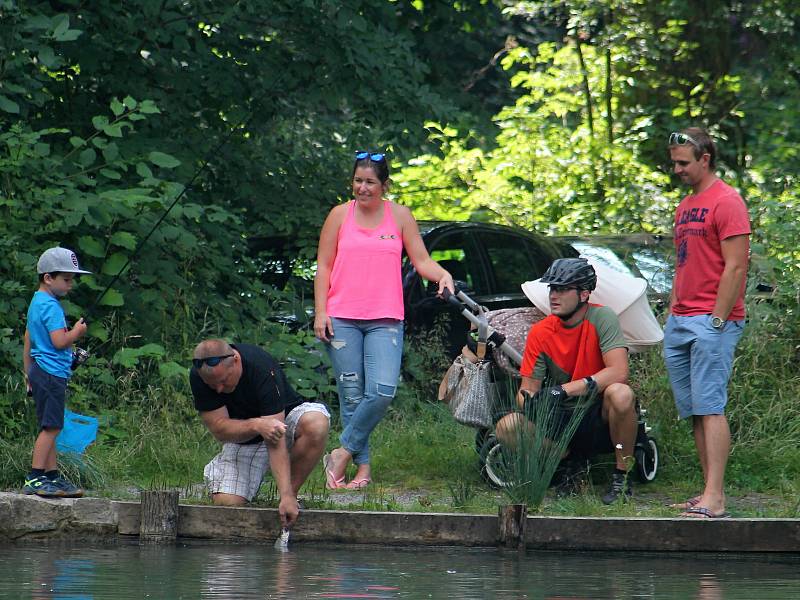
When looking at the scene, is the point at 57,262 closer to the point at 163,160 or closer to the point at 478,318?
the point at 478,318

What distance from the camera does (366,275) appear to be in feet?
28.6

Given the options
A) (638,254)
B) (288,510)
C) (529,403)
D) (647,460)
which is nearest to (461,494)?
(529,403)

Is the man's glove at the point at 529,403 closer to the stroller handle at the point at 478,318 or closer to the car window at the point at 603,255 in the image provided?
the stroller handle at the point at 478,318

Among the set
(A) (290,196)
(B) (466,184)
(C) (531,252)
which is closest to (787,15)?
(B) (466,184)

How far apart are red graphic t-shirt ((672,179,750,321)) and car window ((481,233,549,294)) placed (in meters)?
4.54

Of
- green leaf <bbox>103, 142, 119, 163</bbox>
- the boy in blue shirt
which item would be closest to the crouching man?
the boy in blue shirt

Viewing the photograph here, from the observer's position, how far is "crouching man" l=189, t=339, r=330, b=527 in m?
7.49

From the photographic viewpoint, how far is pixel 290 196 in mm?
12781

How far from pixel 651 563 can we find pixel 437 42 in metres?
9.06

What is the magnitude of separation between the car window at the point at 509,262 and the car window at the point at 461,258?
0.16 m

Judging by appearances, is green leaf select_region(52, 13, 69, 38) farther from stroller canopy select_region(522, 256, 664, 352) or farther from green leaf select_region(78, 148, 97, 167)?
stroller canopy select_region(522, 256, 664, 352)

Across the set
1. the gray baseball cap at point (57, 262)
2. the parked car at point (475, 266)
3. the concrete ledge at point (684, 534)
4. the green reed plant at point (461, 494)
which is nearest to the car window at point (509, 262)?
the parked car at point (475, 266)

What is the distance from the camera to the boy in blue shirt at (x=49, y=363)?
8227 mm

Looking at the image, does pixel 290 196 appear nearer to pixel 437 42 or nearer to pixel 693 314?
pixel 437 42
